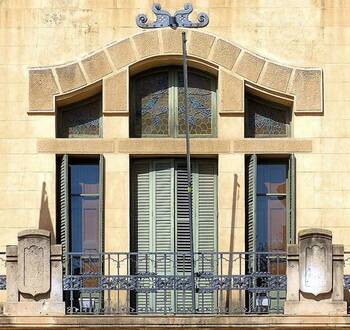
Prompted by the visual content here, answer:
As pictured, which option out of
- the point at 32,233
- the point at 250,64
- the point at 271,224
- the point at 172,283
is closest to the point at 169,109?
the point at 250,64

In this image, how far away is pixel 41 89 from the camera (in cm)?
3234

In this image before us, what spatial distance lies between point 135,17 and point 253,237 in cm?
406

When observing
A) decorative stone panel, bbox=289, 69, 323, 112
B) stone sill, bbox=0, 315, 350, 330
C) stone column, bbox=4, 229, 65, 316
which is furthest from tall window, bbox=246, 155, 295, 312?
stone column, bbox=4, 229, 65, 316

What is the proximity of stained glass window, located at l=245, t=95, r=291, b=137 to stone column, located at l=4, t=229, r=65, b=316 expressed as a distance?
13.9 feet

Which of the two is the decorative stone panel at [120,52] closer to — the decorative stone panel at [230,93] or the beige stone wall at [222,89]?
the beige stone wall at [222,89]

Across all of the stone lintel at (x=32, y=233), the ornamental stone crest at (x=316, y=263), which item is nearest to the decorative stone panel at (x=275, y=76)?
the ornamental stone crest at (x=316, y=263)

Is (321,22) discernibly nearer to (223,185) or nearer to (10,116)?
(223,185)

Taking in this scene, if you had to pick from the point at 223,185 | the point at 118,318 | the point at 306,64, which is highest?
the point at 306,64

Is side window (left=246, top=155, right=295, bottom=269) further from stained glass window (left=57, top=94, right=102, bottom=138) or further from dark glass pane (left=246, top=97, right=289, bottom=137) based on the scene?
stained glass window (left=57, top=94, right=102, bottom=138)

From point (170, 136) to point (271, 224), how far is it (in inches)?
86.3

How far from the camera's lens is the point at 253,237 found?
32250 mm

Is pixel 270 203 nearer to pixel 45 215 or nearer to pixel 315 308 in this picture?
pixel 315 308

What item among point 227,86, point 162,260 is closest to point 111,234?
point 162,260

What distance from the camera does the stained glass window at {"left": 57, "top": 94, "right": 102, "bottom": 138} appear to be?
32.6 metres
